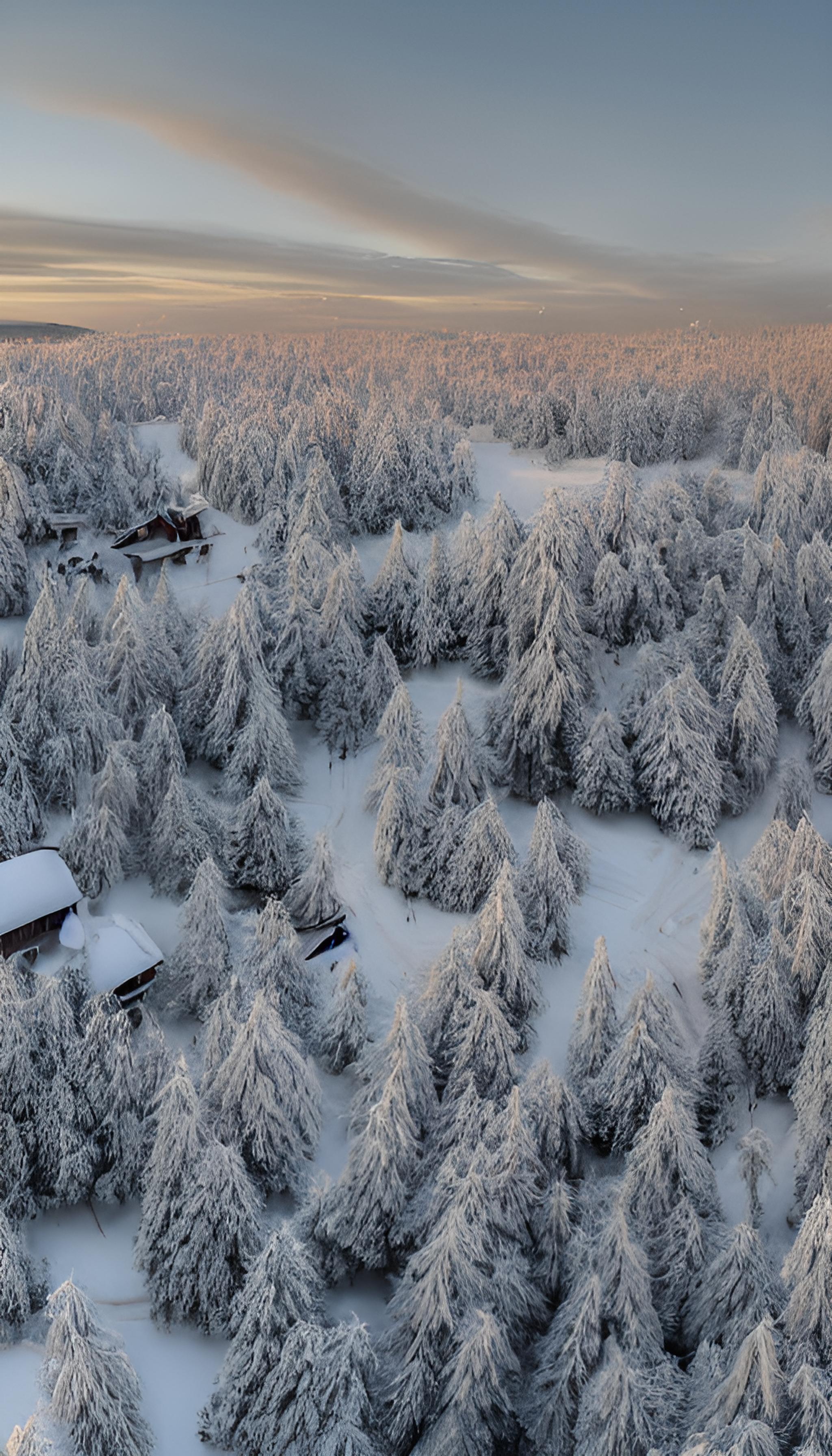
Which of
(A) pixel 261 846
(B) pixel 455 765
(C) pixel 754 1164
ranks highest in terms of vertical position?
(B) pixel 455 765

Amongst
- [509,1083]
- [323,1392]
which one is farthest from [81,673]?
[323,1392]

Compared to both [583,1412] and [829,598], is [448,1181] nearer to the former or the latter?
[583,1412]

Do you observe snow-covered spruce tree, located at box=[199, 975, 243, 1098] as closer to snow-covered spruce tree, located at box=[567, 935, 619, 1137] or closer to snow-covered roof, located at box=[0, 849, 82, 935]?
snow-covered roof, located at box=[0, 849, 82, 935]

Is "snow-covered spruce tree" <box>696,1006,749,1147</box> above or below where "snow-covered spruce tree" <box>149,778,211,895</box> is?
below

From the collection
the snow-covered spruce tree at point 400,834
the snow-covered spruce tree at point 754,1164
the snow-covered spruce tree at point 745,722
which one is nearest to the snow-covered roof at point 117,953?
the snow-covered spruce tree at point 400,834

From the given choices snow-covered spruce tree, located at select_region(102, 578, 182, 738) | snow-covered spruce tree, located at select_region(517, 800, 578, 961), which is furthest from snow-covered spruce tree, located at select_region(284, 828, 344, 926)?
snow-covered spruce tree, located at select_region(102, 578, 182, 738)

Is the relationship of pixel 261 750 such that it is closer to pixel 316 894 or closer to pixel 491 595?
pixel 316 894

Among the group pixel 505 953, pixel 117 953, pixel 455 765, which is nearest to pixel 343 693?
pixel 455 765
